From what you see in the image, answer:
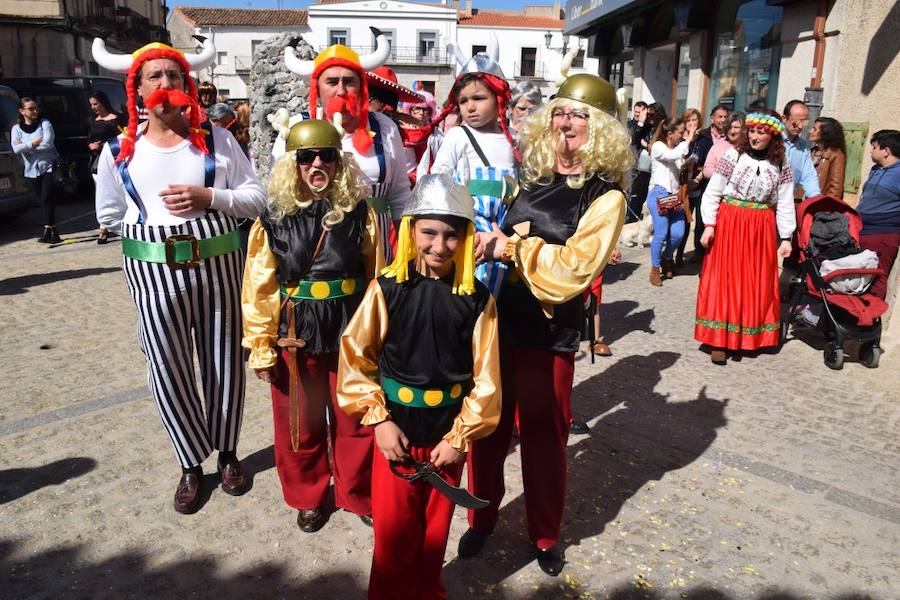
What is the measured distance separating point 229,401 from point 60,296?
15.7 feet

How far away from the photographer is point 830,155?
6.71 m

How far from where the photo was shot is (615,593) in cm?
276

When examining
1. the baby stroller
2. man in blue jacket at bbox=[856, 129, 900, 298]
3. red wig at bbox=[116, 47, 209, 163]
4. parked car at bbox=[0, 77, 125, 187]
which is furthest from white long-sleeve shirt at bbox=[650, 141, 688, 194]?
parked car at bbox=[0, 77, 125, 187]

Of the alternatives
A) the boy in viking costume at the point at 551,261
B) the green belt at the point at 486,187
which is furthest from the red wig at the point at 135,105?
the boy in viking costume at the point at 551,261

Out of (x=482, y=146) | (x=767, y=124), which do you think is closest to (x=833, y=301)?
(x=767, y=124)

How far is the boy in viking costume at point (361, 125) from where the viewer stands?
11.1ft

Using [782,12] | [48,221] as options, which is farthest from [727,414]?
[48,221]

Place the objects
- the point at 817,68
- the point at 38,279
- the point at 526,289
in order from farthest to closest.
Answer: the point at 817,68
the point at 38,279
the point at 526,289

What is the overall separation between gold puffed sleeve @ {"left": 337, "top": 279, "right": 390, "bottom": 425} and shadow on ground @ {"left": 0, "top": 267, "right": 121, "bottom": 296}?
644cm

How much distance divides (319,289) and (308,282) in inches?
2.2

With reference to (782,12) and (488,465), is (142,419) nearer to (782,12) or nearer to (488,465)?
(488,465)

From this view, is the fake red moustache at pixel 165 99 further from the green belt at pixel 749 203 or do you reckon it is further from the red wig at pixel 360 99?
the green belt at pixel 749 203

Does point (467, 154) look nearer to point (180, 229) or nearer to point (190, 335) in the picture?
point (180, 229)

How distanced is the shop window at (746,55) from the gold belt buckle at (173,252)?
30.1ft
